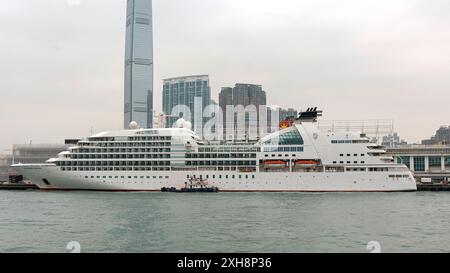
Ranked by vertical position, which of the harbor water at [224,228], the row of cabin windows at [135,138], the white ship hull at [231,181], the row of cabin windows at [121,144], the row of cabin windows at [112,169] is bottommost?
the harbor water at [224,228]

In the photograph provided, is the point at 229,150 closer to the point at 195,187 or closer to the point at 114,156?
the point at 195,187

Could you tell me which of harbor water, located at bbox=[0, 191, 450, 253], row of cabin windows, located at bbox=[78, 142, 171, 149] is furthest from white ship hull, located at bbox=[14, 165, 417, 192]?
harbor water, located at bbox=[0, 191, 450, 253]

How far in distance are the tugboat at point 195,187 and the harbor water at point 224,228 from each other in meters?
14.7

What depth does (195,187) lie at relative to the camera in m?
47.7

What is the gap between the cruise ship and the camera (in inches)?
1863

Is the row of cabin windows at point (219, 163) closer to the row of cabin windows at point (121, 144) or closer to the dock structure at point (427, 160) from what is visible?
the row of cabin windows at point (121, 144)

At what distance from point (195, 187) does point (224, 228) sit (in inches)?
1073

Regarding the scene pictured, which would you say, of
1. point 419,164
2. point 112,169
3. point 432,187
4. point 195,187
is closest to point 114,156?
point 112,169

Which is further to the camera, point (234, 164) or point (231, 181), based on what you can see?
point (234, 164)

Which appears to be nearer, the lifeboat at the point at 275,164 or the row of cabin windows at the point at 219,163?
the lifeboat at the point at 275,164

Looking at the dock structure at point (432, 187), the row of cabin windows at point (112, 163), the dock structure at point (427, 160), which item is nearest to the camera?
the row of cabin windows at point (112, 163)

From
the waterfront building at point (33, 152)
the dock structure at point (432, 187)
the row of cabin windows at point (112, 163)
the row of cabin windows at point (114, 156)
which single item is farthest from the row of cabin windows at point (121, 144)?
the waterfront building at point (33, 152)

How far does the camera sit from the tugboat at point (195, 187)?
154 feet

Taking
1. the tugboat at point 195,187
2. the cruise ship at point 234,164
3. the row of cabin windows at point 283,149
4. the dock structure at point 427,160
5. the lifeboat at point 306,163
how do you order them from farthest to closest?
A: 1. the dock structure at point 427,160
2. the row of cabin windows at point 283,149
3. the lifeboat at point 306,163
4. the cruise ship at point 234,164
5. the tugboat at point 195,187
